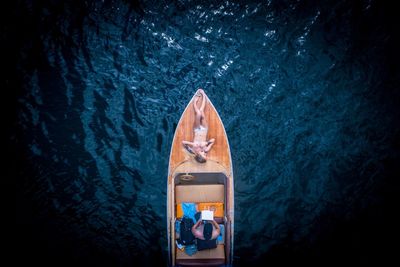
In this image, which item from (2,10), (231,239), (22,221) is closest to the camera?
(231,239)

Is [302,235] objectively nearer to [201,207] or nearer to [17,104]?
[201,207]

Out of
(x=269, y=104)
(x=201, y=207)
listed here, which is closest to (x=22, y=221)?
(x=201, y=207)

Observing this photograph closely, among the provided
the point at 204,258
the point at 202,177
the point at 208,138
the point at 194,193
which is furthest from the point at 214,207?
the point at 208,138

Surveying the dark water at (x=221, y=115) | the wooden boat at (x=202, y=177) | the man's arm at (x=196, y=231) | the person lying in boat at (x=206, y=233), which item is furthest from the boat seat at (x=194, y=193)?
the dark water at (x=221, y=115)

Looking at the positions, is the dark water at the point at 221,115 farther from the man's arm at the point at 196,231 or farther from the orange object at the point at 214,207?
the man's arm at the point at 196,231

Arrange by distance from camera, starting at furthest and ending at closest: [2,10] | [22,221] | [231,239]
Result: [2,10]
[22,221]
[231,239]
